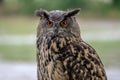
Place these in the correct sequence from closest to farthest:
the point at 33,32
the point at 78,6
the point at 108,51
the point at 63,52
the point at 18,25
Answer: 1. the point at 63,52
2. the point at 108,51
3. the point at 33,32
4. the point at 18,25
5. the point at 78,6

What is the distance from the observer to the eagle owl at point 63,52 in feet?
22.4

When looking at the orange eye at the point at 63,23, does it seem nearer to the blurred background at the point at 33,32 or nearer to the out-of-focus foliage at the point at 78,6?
the blurred background at the point at 33,32

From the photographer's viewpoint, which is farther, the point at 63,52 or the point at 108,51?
the point at 108,51

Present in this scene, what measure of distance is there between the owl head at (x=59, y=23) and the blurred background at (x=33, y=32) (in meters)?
9.68

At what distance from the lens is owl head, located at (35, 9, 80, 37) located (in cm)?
701

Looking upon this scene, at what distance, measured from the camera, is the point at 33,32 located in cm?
2586

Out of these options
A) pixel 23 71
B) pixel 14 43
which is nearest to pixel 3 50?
pixel 14 43

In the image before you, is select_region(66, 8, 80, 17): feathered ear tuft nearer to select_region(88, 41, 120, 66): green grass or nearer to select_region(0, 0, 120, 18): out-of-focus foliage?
select_region(88, 41, 120, 66): green grass

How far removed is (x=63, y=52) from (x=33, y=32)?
61.9ft

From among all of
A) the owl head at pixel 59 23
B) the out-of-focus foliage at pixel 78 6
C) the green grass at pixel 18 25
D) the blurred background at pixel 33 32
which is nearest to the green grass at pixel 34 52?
the blurred background at pixel 33 32

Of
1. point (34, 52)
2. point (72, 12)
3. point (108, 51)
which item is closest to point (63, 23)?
point (72, 12)

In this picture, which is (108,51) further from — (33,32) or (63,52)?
(63,52)

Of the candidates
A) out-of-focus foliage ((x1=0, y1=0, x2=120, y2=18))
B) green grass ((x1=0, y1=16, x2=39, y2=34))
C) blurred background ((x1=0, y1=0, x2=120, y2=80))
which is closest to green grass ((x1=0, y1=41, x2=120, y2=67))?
blurred background ((x1=0, y1=0, x2=120, y2=80))

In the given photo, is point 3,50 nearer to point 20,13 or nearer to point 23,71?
point 23,71
